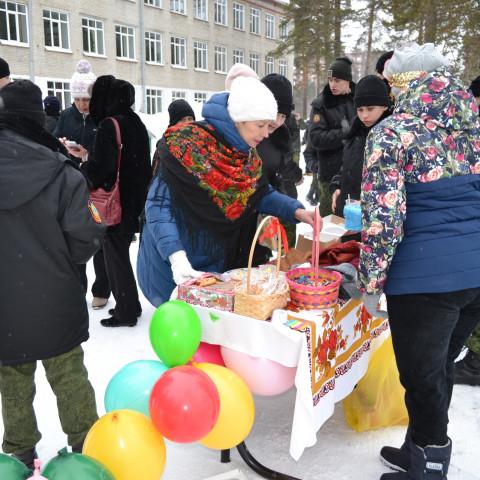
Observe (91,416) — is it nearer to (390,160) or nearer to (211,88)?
(390,160)

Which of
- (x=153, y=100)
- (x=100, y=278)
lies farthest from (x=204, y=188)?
(x=153, y=100)

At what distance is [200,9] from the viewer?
27812mm

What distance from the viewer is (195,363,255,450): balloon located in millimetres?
1847

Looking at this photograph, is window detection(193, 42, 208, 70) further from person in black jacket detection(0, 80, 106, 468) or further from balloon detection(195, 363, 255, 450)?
balloon detection(195, 363, 255, 450)

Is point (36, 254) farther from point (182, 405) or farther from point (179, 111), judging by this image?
point (179, 111)

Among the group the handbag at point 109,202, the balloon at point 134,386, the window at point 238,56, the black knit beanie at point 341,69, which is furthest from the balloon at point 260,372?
the window at point 238,56

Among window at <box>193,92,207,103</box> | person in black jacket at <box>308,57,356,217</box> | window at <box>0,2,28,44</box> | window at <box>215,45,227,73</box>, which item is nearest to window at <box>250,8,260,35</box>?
window at <box>215,45,227,73</box>

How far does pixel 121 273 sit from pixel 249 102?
83.3 inches

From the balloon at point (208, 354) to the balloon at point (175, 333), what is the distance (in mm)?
290

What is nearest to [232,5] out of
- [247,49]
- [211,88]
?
[247,49]

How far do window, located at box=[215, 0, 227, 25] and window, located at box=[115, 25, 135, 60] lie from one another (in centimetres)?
749

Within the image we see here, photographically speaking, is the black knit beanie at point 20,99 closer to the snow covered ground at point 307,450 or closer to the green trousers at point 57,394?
the green trousers at point 57,394

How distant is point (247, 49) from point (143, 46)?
10047mm

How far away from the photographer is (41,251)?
1931 mm
